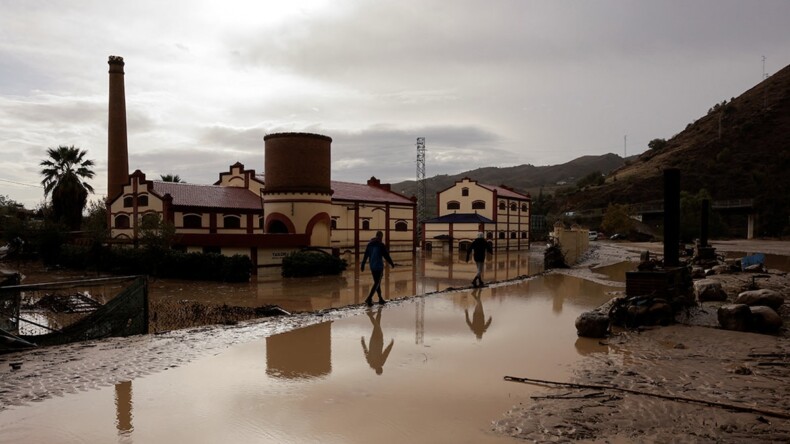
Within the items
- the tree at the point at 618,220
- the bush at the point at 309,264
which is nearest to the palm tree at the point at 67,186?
the bush at the point at 309,264

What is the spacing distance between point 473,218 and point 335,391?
148 feet

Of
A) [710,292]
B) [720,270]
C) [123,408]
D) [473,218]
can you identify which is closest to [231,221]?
[473,218]

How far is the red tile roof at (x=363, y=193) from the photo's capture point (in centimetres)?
4031

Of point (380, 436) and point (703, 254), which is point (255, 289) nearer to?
point (380, 436)

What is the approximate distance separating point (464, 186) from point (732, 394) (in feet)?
160

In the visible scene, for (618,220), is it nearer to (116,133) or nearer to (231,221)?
(231,221)

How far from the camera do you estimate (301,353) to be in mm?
8867

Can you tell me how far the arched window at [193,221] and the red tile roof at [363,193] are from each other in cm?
966

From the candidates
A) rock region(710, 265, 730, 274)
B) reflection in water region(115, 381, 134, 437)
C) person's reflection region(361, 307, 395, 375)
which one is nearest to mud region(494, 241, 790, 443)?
person's reflection region(361, 307, 395, 375)

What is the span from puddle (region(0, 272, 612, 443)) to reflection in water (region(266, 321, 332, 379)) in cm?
2

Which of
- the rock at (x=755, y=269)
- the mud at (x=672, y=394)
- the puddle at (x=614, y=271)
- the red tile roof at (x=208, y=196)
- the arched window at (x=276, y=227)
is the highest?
the red tile roof at (x=208, y=196)

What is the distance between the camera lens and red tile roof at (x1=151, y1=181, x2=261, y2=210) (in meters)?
33.9

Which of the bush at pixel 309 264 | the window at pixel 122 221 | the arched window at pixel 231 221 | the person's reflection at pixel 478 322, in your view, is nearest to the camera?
the person's reflection at pixel 478 322

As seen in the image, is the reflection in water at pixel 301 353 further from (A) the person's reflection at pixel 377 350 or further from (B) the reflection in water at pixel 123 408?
(B) the reflection in water at pixel 123 408
